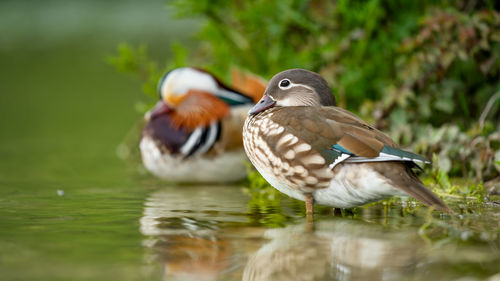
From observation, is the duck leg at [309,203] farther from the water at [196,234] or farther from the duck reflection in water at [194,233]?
the duck reflection in water at [194,233]

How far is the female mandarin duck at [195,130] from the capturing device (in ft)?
17.3

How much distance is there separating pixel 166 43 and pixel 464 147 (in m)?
18.1

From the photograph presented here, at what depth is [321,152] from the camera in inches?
141

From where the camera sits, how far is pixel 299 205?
4.31 metres

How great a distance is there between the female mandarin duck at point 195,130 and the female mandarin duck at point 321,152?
1.27 meters

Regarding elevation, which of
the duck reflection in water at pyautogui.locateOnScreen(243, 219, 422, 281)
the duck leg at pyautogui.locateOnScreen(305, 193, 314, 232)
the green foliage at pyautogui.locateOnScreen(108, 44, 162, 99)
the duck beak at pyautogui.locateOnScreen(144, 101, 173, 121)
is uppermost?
the green foliage at pyautogui.locateOnScreen(108, 44, 162, 99)

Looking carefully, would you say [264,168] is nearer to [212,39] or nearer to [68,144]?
[212,39]

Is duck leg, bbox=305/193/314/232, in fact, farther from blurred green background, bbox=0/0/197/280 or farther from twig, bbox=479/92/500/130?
twig, bbox=479/92/500/130

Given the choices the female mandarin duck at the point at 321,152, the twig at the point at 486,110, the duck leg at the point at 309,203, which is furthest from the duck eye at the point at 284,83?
the twig at the point at 486,110

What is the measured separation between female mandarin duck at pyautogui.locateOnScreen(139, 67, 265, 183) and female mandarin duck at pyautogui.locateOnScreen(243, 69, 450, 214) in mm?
1267

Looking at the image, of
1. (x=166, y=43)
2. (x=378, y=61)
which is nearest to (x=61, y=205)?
(x=378, y=61)

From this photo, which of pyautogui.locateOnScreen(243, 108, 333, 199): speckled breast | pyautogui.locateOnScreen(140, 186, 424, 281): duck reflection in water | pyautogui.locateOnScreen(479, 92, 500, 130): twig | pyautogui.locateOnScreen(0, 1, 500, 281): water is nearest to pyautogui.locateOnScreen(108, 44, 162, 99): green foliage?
pyautogui.locateOnScreen(0, 1, 500, 281): water

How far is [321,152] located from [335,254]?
0.74 meters

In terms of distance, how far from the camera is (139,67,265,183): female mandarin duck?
5262 millimetres
